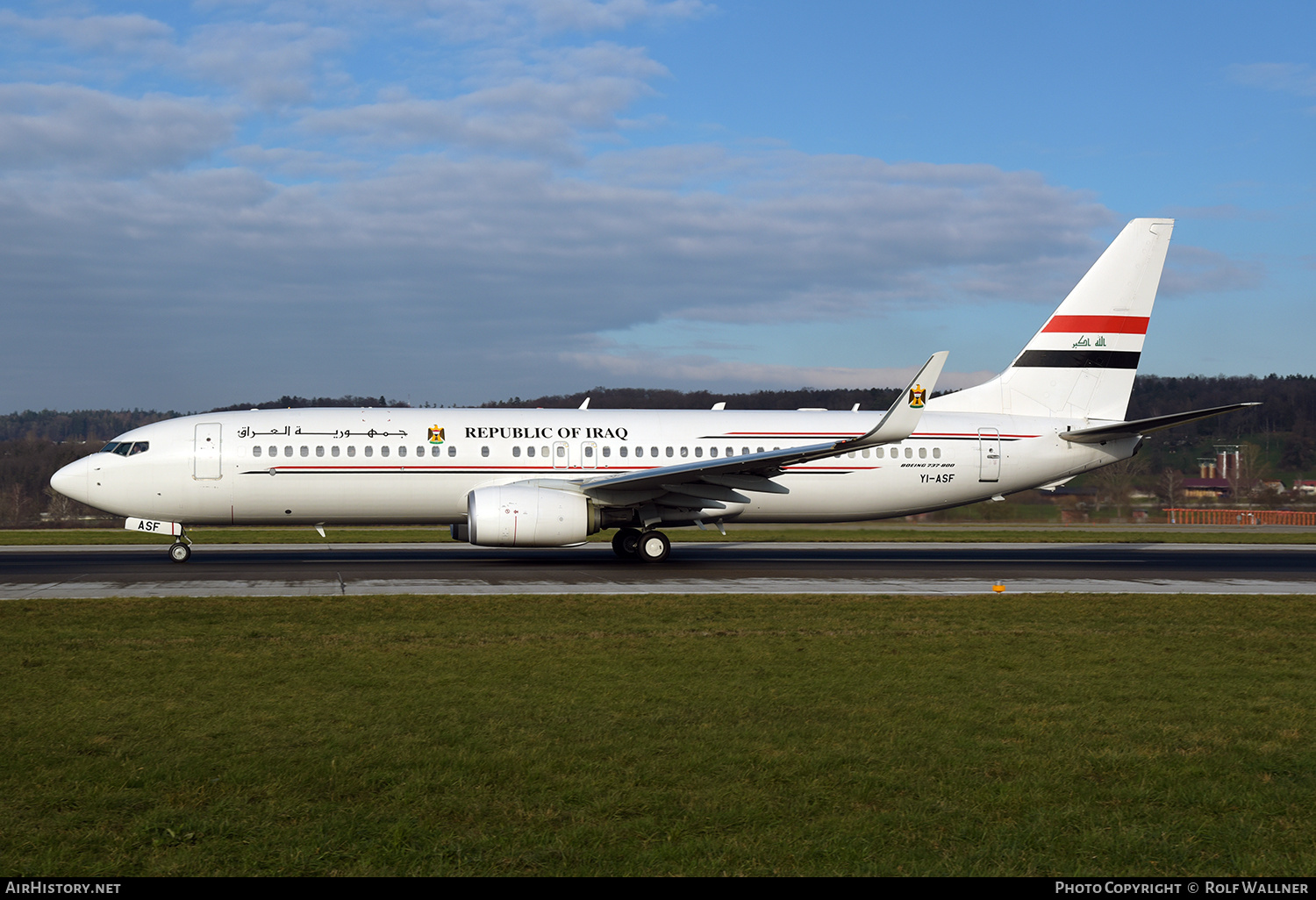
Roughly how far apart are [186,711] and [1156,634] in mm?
11766

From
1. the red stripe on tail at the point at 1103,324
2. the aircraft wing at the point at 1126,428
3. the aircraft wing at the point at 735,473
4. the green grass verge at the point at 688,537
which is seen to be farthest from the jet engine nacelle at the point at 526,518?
the red stripe on tail at the point at 1103,324

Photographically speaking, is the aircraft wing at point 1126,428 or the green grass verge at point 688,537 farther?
the green grass verge at point 688,537

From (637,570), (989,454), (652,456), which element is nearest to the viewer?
(637,570)

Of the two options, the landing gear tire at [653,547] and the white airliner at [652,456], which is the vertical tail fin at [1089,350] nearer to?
the white airliner at [652,456]

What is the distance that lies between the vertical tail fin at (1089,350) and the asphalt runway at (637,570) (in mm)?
4283

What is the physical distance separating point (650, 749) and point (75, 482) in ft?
68.3

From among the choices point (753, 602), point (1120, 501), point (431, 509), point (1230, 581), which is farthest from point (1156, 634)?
point (1120, 501)

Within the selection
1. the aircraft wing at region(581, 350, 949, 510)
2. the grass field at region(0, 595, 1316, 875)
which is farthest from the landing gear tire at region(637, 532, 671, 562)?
the grass field at region(0, 595, 1316, 875)

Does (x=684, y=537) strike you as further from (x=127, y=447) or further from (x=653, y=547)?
(x=127, y=447)

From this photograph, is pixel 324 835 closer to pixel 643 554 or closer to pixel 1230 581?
pixel 643 554

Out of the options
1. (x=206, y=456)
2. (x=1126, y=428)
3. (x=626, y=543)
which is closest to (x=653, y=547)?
(x=626, y=543)

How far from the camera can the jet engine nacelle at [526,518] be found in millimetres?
21797

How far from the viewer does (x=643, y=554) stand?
24125 mm

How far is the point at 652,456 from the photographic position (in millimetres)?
25281
